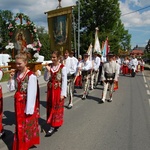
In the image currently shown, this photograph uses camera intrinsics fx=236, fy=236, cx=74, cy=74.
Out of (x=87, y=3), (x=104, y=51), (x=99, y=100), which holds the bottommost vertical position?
(x=99, y=100)

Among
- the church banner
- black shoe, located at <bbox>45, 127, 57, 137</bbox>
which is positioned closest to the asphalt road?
black shoe, located at <bbox>45, 127, 57, 137</bbox>

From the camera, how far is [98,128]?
5617 millimetres

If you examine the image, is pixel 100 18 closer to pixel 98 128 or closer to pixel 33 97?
pixel 98 128

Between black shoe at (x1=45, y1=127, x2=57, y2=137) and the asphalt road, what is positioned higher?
black shoe at (x1=45, y1=127, x2=57, y2=137)

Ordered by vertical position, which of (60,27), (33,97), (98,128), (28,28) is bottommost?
(98,128)

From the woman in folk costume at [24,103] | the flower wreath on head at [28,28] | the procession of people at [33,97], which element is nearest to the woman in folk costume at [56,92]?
the procession of people at [33,97]

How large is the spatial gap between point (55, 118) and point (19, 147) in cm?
130

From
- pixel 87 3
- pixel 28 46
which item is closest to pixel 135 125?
pixel 28 46

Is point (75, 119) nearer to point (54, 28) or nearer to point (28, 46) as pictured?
point (28, 46)

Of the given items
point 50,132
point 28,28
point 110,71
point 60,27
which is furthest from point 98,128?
point 60,27

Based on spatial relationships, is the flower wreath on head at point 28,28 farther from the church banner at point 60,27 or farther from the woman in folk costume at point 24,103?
the church banner at point 60,27

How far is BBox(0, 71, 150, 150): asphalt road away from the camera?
180 inches

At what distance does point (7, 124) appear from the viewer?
584 cm

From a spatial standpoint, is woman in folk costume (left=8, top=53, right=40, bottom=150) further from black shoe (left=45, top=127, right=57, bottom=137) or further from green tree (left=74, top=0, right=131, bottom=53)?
green tree (left=74, top=0, right=131, bottom=53)
